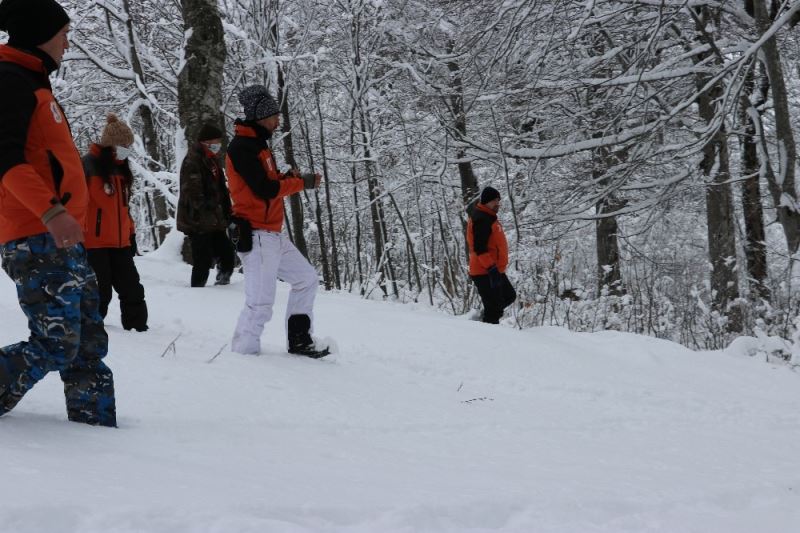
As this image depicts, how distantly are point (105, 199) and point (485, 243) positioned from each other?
400 cm

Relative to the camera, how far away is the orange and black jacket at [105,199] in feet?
16.6

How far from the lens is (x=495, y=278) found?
775 centimetres

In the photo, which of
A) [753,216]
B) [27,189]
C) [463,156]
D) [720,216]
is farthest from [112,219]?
A: [463,156]

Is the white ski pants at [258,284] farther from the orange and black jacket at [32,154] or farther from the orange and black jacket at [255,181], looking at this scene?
the orange and black jacket at [32,154]

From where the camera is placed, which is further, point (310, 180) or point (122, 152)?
point (122, 152)

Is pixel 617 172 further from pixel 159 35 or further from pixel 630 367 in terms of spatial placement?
pixel 159 35

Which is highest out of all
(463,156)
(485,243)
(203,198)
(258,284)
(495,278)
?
(463,156)

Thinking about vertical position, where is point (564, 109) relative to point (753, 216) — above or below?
above

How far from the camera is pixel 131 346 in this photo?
14.2 feet

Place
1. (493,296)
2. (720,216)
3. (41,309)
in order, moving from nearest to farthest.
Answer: (41,309) < (493,296) < (720,216)

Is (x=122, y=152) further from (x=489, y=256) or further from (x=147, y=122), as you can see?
(x=147, y=122)

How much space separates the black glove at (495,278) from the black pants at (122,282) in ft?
12.3

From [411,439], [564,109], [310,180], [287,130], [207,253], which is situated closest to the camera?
[411,439]

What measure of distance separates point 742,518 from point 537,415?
180 cm
